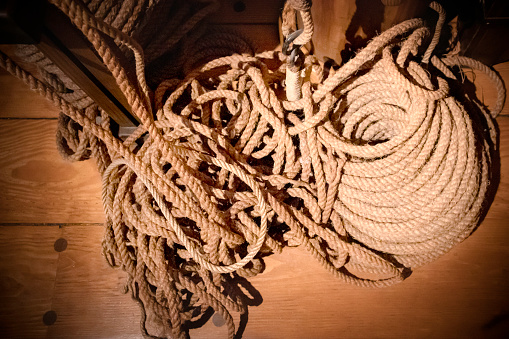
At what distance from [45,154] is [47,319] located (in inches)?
24.8

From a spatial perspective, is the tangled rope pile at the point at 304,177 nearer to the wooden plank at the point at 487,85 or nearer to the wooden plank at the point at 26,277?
the wooden plank at the point at 487,85

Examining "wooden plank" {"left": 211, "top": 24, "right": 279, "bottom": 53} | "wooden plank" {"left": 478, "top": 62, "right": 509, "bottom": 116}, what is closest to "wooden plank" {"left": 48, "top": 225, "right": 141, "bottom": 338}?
"wooden plank" {"left": 211, "top": 24, "right": 279, "bottom": 53}

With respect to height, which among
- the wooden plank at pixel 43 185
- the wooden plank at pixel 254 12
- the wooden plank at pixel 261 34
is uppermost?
the wooden plank at pixel 254 12

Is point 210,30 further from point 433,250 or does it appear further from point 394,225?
point 433,250

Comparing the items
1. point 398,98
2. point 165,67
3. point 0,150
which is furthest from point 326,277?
point 0,150

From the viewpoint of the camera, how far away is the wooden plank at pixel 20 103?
1185 millimetres

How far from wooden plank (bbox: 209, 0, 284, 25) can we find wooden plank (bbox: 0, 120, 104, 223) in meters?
0.83

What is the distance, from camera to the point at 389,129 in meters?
0.93

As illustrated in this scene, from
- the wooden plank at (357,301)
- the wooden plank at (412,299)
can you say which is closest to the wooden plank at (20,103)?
the wooden plank at (357,301)

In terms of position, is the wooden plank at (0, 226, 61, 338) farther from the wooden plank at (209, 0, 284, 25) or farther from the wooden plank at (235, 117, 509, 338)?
the wooden plank at (209, 0, 284, 25)

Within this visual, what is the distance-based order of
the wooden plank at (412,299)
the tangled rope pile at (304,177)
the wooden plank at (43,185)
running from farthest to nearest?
1. the wooden plank at (43,185)
2. the wooden plank at (412,299)
3. the tangled rope pile at (304,177)

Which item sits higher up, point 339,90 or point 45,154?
point 339,90

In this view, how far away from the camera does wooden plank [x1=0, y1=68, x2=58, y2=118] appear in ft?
3.89

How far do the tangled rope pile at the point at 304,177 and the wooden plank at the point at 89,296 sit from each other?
105mm
